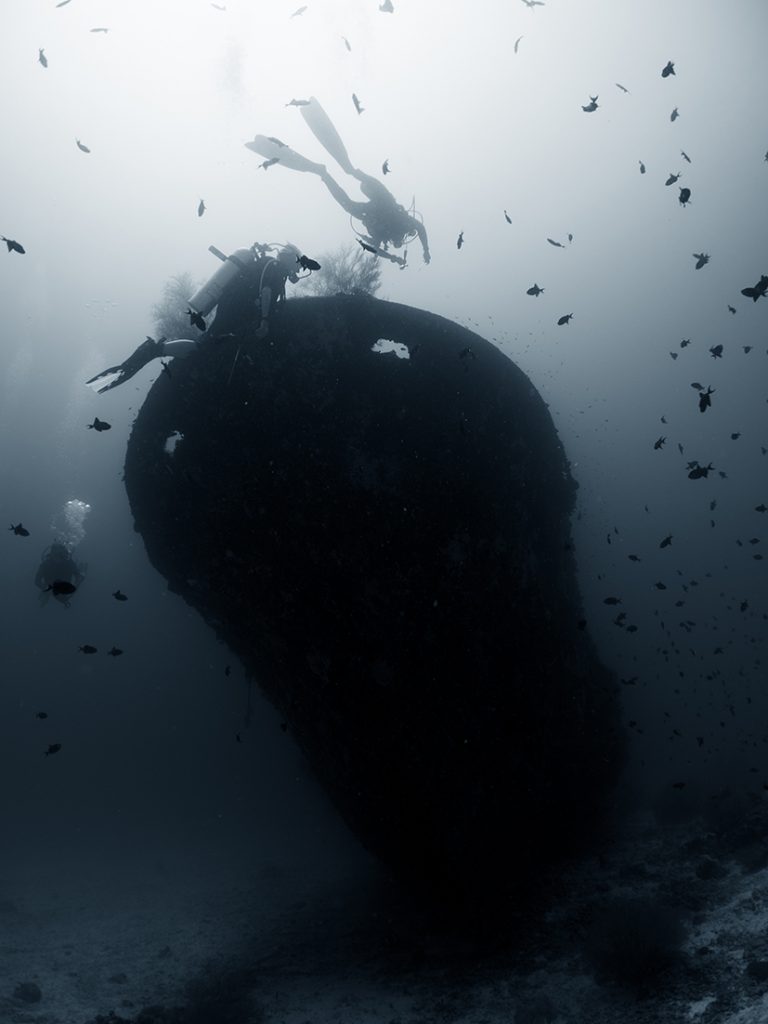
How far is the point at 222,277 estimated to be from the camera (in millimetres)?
8242

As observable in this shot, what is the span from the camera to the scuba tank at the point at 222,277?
8.08m

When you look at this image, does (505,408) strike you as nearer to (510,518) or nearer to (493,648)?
(510,518)

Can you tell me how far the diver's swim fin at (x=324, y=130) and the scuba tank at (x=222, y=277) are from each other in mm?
3396

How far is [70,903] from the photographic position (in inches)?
711

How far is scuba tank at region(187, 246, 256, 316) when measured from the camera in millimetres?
8078

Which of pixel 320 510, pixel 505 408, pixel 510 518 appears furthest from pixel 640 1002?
pixel 505 408

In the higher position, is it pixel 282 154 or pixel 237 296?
pixel 282 154

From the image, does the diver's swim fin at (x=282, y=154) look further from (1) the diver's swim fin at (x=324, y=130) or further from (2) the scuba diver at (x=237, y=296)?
(2) the scuba diver at (x=237, y=296)

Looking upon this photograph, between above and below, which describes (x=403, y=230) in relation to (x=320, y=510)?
above

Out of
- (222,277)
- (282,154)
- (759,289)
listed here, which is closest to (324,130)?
(282,154)

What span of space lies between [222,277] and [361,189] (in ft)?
11.6

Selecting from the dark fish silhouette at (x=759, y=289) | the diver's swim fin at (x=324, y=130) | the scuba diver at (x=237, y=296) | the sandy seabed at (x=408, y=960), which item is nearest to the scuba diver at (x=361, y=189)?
the diver's swim fin at (x=324, y=130)

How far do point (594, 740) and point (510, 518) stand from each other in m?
4.88

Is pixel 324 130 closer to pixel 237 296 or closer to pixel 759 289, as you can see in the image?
pixel 237 296
